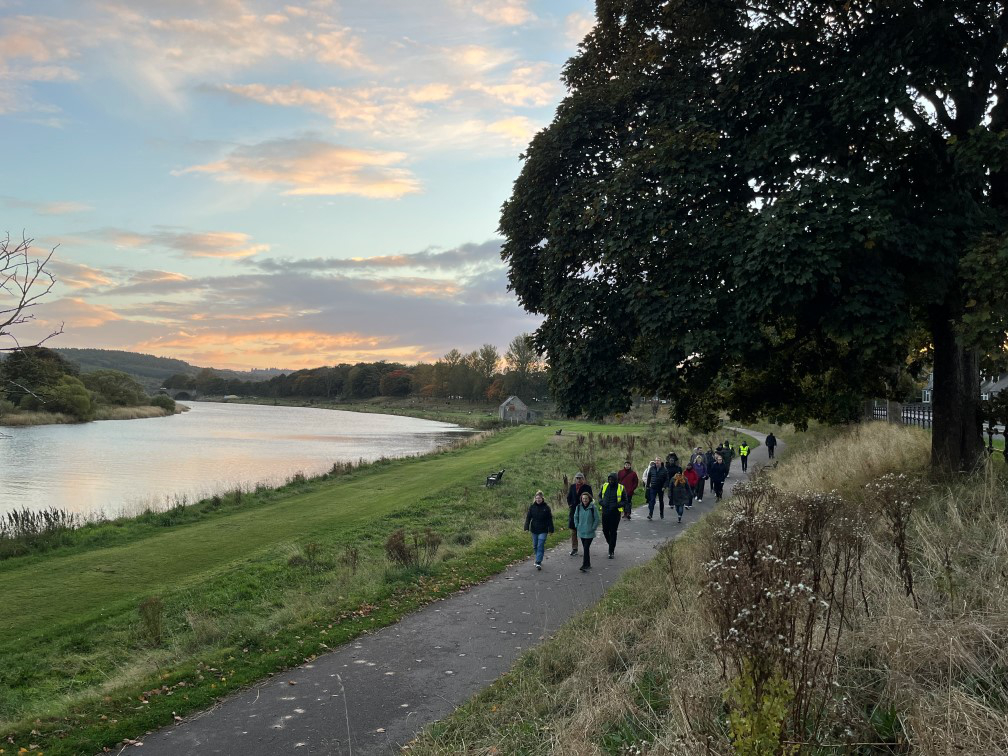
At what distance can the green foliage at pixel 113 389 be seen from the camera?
276ft

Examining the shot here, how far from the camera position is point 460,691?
7367 mm

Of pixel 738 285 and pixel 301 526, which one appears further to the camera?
pixel 301 526

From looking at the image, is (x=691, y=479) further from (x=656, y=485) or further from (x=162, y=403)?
(x=162, y=403)

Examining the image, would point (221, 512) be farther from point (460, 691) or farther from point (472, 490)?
point (460, 691)

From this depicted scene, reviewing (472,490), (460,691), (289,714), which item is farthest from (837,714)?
(472,490)

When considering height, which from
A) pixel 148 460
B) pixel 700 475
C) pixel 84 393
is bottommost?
pixel 148 460

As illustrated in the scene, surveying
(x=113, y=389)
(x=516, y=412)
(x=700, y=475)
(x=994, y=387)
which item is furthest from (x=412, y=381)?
(x=700, y=475)

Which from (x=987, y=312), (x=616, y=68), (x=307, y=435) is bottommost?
(x=307, y=435)

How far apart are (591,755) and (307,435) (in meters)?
64.7

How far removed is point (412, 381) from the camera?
540ft

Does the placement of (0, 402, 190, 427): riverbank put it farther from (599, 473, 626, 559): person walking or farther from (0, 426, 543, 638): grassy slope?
(599, 473, 626, 559): person walking

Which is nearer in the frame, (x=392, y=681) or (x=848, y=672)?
(x=848, y=672)

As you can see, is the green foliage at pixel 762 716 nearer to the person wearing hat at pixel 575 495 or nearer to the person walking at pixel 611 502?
the person walking at pixel 611 502

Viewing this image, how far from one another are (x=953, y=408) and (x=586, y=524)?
6.73 metres
